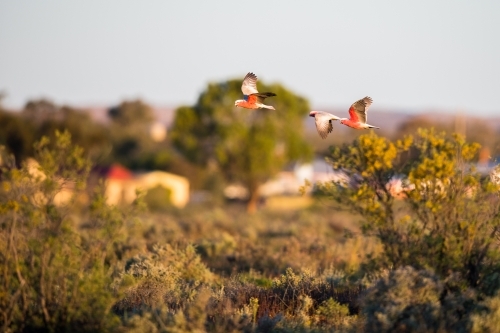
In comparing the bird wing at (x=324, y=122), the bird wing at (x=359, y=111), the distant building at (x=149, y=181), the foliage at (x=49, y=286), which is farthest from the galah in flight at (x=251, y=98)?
the distant building at (x=149, y=181)

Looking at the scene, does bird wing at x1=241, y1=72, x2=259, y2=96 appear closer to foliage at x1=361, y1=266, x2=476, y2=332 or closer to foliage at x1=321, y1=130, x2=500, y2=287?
foliage at x1=321, y1=130, x2=500, y2=287

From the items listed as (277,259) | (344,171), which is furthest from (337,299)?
(277,259)

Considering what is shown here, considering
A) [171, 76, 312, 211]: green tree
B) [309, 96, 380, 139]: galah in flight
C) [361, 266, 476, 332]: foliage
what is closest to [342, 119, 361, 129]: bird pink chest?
Result: [309, 96, 380, 139]: galah in flight

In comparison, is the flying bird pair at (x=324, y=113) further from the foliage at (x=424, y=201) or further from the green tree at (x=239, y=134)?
the green tree at (x=239, y=134)

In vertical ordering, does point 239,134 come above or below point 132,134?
above

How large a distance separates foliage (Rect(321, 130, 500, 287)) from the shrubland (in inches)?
0.9

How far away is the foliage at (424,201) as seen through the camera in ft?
38.4

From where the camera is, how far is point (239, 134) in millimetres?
57062

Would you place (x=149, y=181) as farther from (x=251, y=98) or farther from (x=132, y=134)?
(x=251, y=98)

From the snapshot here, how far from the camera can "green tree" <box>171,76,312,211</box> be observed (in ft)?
188

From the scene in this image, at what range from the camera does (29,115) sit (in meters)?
60.6

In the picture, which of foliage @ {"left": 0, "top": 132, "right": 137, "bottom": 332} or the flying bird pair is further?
the flying bird pair

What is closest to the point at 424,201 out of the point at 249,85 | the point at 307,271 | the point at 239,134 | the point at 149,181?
the point at 307,271

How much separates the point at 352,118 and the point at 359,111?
150 mm
